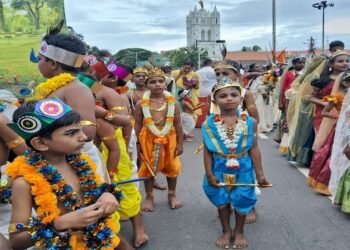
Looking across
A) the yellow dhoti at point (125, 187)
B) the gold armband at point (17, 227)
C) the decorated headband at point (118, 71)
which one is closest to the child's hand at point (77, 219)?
the gold armband at point (17, 227)

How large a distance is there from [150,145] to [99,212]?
2.87 metres

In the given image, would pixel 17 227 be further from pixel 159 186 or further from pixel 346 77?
pixel 346 77

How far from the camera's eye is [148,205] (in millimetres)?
4980

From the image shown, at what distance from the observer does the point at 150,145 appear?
196 inches

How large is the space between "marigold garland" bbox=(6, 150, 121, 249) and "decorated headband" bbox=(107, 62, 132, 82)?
224 cm

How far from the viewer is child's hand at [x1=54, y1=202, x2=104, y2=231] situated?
2.07 metres

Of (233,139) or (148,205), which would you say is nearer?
(233,139)

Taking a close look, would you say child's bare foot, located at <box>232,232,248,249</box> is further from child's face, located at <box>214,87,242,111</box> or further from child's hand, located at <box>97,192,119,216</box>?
child's hand, located at <box>97,192,119,216</box>

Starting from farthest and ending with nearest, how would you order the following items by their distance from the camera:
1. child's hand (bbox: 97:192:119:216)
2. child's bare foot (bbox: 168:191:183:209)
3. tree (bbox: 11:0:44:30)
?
tree (bbox: 11:0:44:30) → child's bare foot (bbox: 168:191:183:209) → child's hand (bbox: 97:192:119:216)

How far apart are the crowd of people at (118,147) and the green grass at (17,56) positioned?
64.9 inches

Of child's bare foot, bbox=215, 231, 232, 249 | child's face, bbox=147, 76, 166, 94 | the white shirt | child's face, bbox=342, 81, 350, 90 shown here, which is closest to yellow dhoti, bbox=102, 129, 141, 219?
child's bare foot, bbox=215, 231, 232, 249

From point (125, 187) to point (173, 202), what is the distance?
1186 mm

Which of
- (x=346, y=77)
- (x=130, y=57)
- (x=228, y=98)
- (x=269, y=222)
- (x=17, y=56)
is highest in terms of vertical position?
(x=130, y=57)

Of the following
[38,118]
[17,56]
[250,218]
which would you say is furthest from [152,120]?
[38,118]
